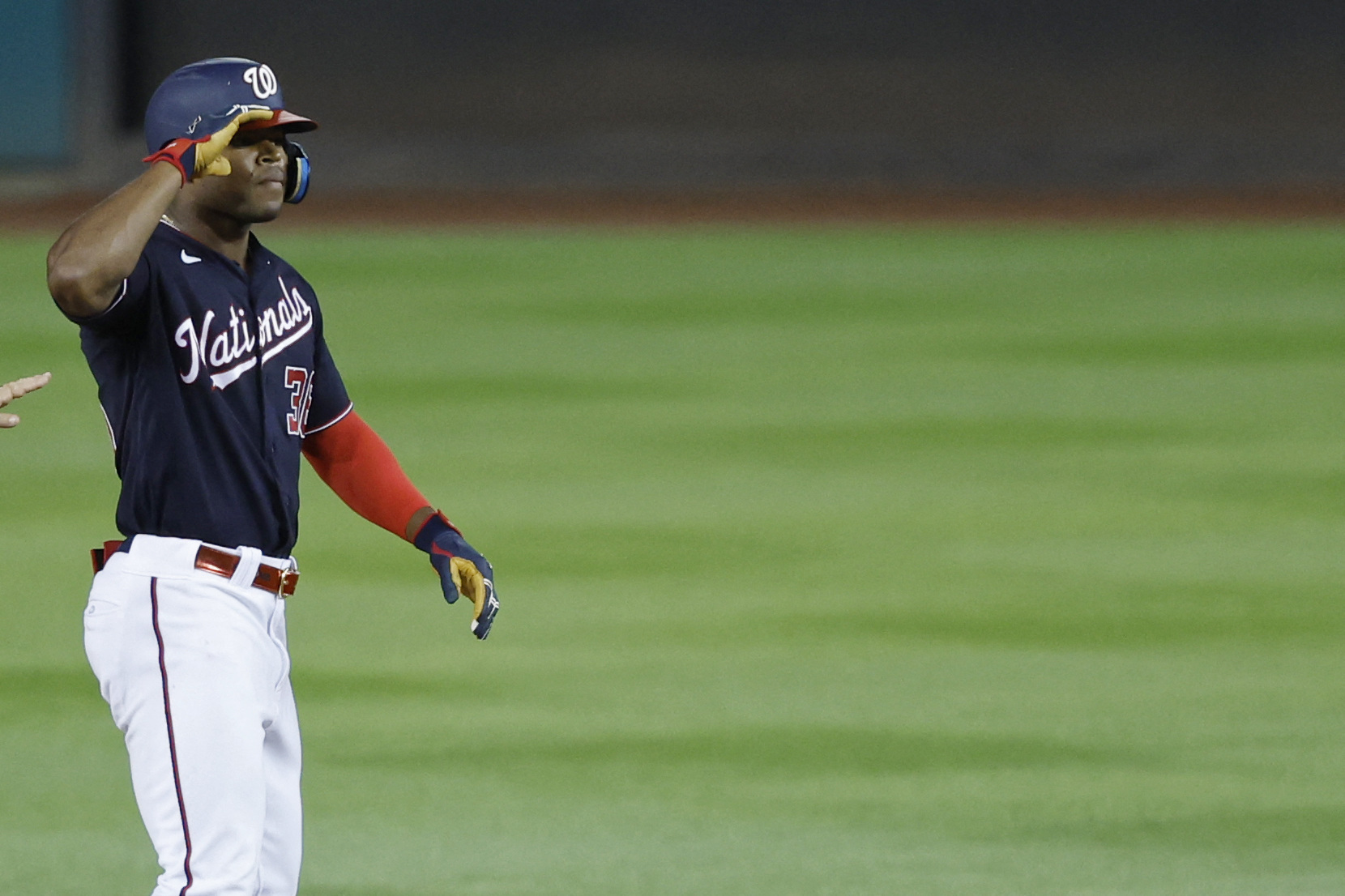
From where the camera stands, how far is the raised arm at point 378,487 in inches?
166

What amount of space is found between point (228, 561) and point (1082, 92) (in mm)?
19580

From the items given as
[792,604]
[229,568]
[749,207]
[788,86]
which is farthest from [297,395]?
[788,86]

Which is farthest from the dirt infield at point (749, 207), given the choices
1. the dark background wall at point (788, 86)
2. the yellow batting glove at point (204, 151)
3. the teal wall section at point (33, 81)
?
the yellow batting glove at point (204, 151)

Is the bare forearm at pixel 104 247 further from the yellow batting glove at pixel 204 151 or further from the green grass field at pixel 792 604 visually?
the green grass field at pixel 792 604

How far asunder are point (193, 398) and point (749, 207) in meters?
17.6

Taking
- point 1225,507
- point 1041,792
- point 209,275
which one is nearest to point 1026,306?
point 1225,507

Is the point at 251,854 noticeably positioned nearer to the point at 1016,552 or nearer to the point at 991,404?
the point at 1016,552

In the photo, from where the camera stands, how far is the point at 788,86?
74.2 feet

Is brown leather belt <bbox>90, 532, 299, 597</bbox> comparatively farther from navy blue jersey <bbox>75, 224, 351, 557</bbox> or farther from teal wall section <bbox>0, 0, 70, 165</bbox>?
teal wall section <bbox>0, 0, 70, 165</bbox>

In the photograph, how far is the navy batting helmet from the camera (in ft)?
12.2

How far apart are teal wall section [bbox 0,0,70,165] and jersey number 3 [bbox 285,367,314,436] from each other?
18.5 m

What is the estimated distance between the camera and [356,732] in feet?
21.6

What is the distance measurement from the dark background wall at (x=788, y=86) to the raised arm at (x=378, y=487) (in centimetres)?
1833

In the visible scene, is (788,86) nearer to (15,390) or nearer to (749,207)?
(749,207)
